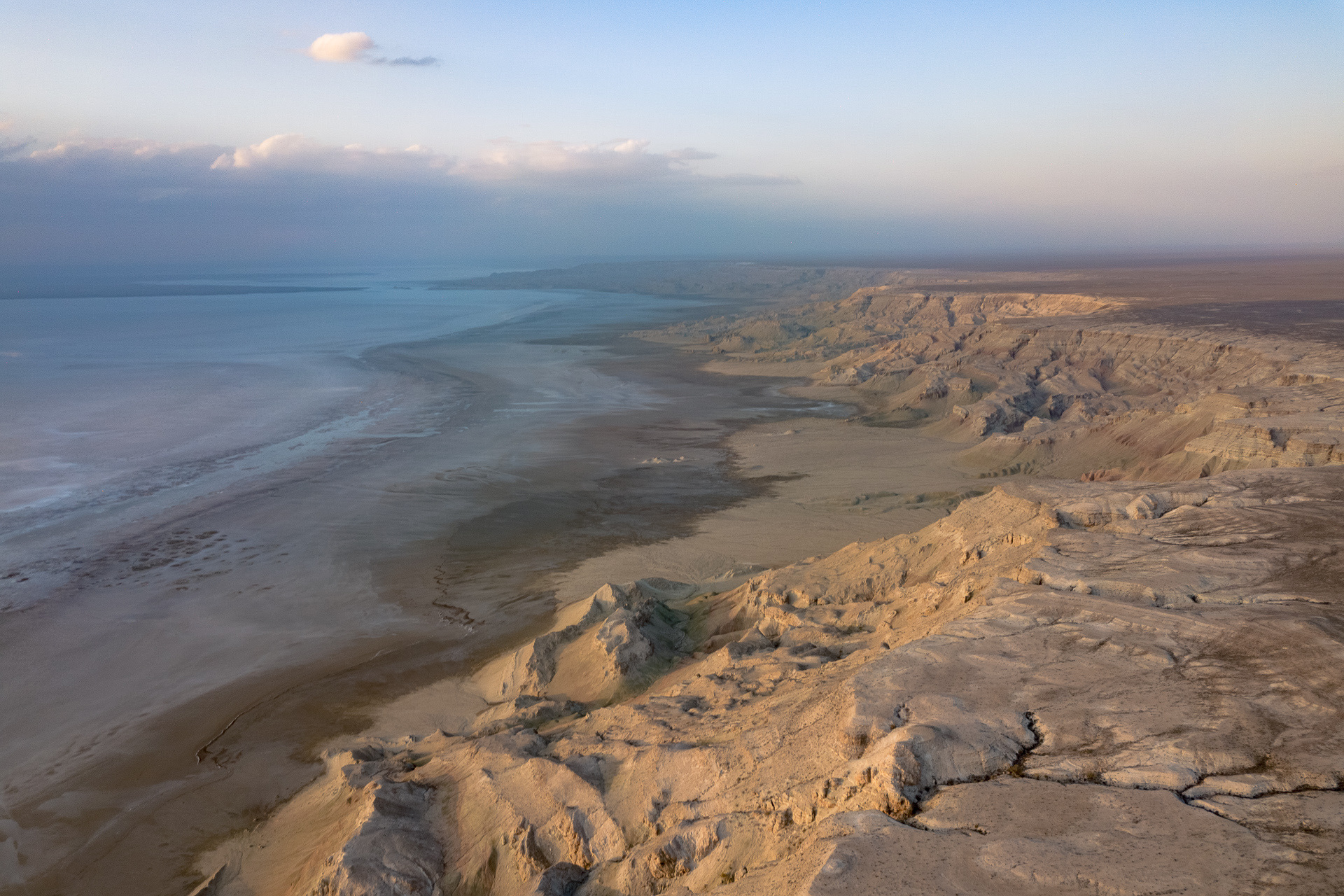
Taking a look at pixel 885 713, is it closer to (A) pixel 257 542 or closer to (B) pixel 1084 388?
(A) pixel 257 542

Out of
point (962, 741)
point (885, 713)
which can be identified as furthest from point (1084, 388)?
point (962, 741)

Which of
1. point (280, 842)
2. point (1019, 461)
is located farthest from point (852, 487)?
point (280, 842)

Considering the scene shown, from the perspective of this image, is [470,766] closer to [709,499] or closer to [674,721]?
[674,721]

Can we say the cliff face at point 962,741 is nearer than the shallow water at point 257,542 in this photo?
Answer: Yes

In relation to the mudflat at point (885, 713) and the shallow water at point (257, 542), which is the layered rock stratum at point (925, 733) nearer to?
the mudflat at point (885, 713)

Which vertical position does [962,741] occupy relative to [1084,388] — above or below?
below

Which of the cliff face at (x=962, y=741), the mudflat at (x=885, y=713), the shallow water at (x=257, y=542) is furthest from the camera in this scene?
the shallow water at (x=257, y=542)

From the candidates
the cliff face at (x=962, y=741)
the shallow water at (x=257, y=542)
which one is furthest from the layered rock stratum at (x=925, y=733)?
the shallow water at (x=257, y=542)

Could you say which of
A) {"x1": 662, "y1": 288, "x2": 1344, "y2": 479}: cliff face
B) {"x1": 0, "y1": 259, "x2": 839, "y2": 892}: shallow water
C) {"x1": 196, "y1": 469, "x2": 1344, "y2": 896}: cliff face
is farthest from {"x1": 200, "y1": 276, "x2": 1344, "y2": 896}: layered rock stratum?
{"x1": 662, "y1": 288, "x2": 1344, "y2": 479}: cliff face
